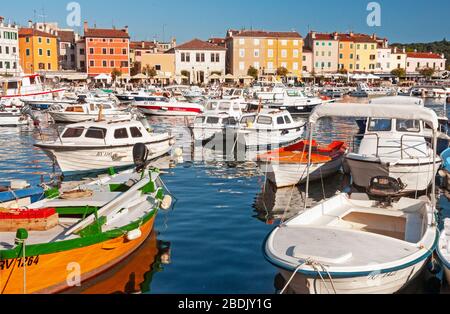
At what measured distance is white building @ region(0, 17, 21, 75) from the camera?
278 feet

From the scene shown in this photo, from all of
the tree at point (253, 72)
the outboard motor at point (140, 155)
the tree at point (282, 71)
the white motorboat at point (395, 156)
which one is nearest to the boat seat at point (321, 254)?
the outboard motor at point (140, 155)

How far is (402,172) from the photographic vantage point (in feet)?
54.2

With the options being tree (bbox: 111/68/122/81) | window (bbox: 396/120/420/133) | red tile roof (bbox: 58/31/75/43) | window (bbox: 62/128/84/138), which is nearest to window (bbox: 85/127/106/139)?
window (bbox: 62/128/84/138)

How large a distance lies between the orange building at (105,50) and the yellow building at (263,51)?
18649 mm

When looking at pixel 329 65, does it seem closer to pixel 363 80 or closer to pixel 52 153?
pixel 363 80

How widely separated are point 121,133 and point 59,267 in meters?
13.1

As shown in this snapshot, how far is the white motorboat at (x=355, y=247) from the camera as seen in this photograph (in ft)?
26.5

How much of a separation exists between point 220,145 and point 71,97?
107 feet

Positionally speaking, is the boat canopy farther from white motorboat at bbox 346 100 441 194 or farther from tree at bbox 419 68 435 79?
tree at bbox 419 68 435 79

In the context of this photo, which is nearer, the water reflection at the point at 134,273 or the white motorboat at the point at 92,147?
the water reflection at the point at 134,273

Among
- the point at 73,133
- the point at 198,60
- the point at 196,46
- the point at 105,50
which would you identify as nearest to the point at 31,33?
the point at 105,50

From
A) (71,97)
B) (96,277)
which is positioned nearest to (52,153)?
(96,277)

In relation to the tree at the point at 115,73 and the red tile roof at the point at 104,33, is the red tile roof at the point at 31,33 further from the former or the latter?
the tree at the point at 115,73

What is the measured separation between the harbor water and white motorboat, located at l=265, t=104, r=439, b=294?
3.34ft
